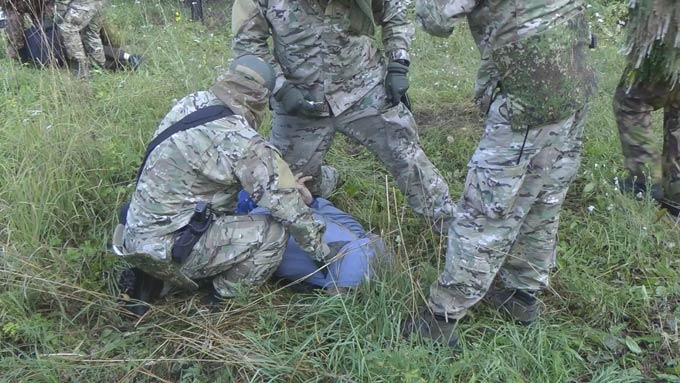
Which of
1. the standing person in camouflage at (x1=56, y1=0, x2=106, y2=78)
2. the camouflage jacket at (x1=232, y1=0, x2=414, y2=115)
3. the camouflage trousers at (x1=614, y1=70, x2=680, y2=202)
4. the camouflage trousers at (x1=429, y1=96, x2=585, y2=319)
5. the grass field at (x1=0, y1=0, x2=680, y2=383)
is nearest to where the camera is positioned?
the camouflage trousers at (x1=429, y1=96, x2=585, y2=319)

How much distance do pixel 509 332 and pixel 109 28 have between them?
211 inches

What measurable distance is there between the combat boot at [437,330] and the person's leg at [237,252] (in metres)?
0.71

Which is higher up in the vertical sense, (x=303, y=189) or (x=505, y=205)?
(x=505, y=205)

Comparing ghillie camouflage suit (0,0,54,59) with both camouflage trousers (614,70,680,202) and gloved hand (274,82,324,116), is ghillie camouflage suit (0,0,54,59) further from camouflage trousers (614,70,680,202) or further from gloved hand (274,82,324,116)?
camouflage trousers (614,70,680,202)

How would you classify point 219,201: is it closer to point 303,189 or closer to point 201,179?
point 201,179

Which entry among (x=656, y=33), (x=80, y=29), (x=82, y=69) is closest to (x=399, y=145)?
(x=656, y=33)

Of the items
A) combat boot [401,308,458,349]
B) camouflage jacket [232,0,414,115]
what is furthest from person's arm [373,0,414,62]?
combat boot [401,308,458,349]

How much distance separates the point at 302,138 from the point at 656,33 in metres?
1.68

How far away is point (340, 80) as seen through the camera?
3.24 metres

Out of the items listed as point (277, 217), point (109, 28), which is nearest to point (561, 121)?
point (277, 217)

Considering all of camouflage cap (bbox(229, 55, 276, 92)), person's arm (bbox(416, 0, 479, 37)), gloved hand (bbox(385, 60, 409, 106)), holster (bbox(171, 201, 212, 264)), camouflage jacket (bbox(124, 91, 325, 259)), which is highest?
person's arm (bbox(416, 0, 479, 37))

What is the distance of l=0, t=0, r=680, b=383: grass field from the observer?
8.46 feet

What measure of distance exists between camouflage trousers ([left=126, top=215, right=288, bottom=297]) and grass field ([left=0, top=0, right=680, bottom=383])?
117 mm

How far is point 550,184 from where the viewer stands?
2.54 m
